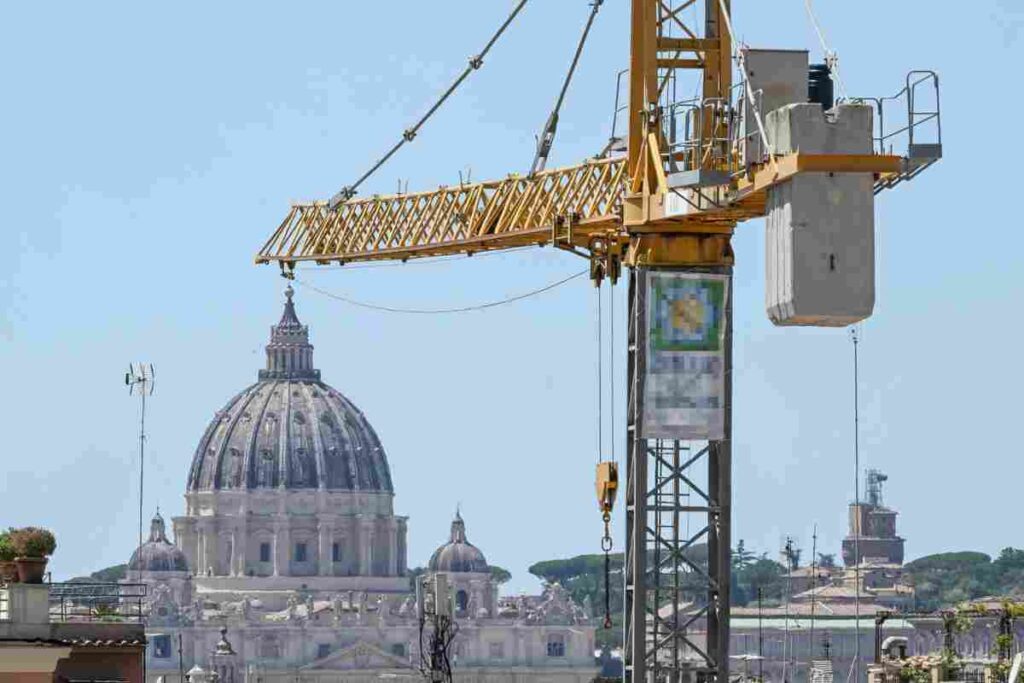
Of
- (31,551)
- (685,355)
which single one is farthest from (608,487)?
(31,551)

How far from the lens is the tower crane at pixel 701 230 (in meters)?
44.1

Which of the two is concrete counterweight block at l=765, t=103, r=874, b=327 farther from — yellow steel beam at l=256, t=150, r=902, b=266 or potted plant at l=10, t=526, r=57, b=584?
potted plant at l=10, t=526, r=57, b=584

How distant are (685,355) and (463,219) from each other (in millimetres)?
10277

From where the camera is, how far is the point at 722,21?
5444 centimetres

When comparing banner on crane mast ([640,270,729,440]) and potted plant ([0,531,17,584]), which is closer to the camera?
potted plant ([0,531,17,584])

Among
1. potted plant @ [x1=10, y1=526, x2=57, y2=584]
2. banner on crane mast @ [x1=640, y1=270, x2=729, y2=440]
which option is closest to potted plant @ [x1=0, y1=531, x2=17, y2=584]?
potted plant @ [x1=10, y1=526, x2=57, y2=584]

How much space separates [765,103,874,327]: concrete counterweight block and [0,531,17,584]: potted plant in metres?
10.5

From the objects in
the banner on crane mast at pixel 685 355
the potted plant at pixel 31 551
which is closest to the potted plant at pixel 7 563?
the potted plant at pixel 31 551

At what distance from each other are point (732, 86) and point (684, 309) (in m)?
3.24

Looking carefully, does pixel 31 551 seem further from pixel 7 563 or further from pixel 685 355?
pixel 685 355

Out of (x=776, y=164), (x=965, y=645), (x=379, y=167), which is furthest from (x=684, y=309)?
(x=965, y=645)

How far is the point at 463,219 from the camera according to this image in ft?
205

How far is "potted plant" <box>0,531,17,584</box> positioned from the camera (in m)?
Result: 48.1

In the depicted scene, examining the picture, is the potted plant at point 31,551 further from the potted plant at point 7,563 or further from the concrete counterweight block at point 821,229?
the concrete counterweight block at point 821,229
